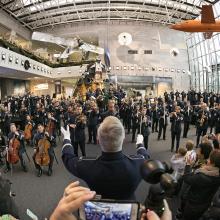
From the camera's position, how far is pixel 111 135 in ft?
7.30

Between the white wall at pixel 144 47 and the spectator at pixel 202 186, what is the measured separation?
34.6m

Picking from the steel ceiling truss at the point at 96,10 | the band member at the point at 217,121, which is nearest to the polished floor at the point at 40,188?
the band member at the point at 217,121

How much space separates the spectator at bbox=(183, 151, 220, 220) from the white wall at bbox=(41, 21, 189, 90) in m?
34.6

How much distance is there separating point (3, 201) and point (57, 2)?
32767 millimetres

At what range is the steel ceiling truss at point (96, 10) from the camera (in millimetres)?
32875

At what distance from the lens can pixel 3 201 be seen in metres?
2.97

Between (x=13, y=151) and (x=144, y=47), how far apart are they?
3232 cm

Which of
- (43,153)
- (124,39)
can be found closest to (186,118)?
(43,153)

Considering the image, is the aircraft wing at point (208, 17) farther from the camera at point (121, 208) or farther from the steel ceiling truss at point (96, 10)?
the steel ceiling truss at point (96, 10)

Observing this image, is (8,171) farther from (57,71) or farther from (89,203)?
(57,71)

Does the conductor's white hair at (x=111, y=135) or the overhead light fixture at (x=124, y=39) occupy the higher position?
the overhead light fixture at (x=124, y=39)

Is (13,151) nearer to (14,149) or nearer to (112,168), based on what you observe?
(14,149)

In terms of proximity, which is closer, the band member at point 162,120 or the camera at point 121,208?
the camera at point 121,208

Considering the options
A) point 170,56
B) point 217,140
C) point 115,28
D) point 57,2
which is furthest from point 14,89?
point 217,140
